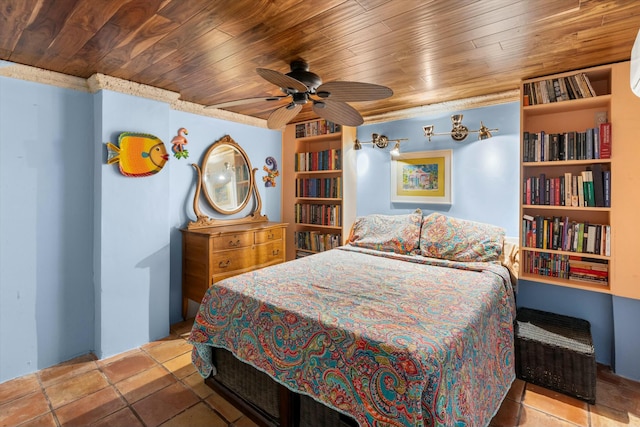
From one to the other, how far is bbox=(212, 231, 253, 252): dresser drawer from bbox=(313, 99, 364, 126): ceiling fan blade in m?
1.45

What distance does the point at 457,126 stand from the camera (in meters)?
2.97

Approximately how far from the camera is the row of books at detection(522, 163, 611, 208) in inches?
87.0

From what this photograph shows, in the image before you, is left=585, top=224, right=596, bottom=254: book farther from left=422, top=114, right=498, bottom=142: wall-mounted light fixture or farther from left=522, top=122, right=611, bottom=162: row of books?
left=422, top=114, right=498, bottom=142: wall-mounted light fixture

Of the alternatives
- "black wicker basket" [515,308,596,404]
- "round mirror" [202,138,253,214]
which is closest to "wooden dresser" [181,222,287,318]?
"round mirror" [202,138,253,214]

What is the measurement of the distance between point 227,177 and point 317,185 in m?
1.05

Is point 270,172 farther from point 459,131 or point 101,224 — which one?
point 459,131

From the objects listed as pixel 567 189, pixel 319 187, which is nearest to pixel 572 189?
pixel 567 189

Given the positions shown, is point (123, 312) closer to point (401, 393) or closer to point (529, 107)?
point (401, 393)

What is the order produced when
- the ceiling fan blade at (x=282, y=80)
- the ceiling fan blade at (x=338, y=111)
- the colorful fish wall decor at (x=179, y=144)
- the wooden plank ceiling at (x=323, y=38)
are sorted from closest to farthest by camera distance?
1. the wooden plank ceiling at (x=323, y=38)
2. the ceiling fan blade at (x=282, y=80)
3. the ceiling fan blade at (x=338, y=111)
4. the colorful fish wall decor at (x=179, y=144)

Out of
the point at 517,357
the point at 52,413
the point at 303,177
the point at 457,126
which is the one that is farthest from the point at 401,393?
the point at 303,177

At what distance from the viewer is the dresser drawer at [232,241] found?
288 cm

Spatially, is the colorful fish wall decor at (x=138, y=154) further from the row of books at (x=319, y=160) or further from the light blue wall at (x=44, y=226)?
the row of books at (x=319, y=160)

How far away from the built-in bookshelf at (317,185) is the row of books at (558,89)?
1756mm

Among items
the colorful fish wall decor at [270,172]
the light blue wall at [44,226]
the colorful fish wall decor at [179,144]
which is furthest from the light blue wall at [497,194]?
the light blue wall at [44,226]
